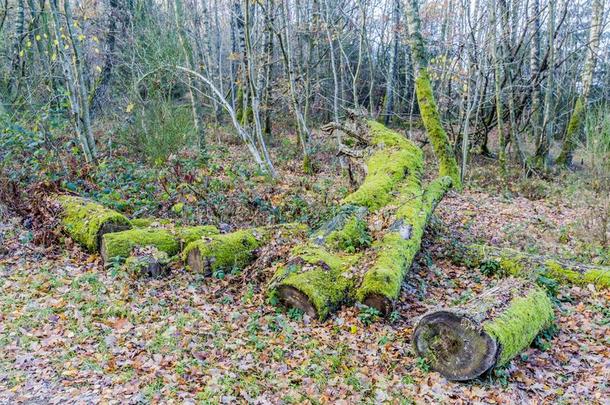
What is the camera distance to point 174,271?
21.0 feet

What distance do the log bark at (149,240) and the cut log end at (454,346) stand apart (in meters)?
3.86

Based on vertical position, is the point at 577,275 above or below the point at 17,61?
below

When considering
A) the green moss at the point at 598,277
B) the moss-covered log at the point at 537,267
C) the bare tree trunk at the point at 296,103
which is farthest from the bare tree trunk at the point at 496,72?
the green moss at the point at 598,277

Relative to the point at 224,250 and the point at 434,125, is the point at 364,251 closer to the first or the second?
the point at 224,250

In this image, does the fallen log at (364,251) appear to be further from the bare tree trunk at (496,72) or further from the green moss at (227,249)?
the bare tree trunk at (496,72)

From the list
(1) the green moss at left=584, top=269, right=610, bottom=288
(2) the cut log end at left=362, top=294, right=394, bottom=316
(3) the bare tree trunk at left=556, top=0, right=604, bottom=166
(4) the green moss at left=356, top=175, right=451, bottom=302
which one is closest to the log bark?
(4) the green moss at left=356, top=175, right=451, bottom=302

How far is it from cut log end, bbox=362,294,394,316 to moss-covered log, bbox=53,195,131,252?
4193mm

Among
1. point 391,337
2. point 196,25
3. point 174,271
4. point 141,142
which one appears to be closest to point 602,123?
point 391,337

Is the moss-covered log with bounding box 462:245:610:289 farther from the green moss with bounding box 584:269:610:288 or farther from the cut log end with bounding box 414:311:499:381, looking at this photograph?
the cut log end with bounding box 414:311:499:381

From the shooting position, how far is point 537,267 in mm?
6480

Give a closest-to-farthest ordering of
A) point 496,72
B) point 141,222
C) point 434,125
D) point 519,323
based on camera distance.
Result: point 519,323, point 141,222, point 434,125, point 496,72

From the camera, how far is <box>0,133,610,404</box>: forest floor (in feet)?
13.4

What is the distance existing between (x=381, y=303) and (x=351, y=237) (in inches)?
54.4

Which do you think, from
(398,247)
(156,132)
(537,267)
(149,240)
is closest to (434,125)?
(537,267)
